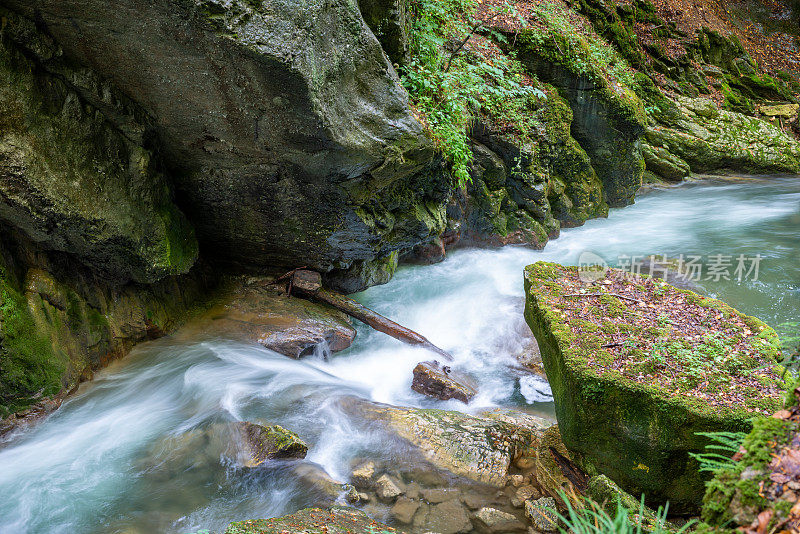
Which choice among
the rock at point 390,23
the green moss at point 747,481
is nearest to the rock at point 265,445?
the green moss at point 747,481

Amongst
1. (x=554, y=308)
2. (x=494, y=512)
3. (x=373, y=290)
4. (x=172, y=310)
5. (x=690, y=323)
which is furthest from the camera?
(x=373, y=290)

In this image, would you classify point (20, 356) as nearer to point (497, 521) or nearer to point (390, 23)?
point (497, 521)

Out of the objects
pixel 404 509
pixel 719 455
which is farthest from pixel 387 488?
pixel 719 455

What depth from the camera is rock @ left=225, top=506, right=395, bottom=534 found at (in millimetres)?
2796

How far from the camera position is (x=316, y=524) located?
3.02 metres

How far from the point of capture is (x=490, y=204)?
9.30 meters

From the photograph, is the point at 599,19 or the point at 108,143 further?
the point at 599,19

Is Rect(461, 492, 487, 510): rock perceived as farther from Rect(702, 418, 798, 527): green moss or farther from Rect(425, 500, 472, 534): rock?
Rect(702, 418, 798, 527): green moss

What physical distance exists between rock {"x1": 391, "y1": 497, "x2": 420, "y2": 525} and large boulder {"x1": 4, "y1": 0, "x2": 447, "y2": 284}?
336 cm

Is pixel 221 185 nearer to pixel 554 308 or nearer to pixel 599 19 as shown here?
pixel 554 308

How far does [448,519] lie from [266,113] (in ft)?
12.8

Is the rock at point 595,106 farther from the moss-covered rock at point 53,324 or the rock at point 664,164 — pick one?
the moss-covered rock at point 53,324

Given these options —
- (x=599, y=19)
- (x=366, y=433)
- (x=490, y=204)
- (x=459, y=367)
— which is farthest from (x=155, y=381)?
(x=599, y=19)

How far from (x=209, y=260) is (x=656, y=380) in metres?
6.03
